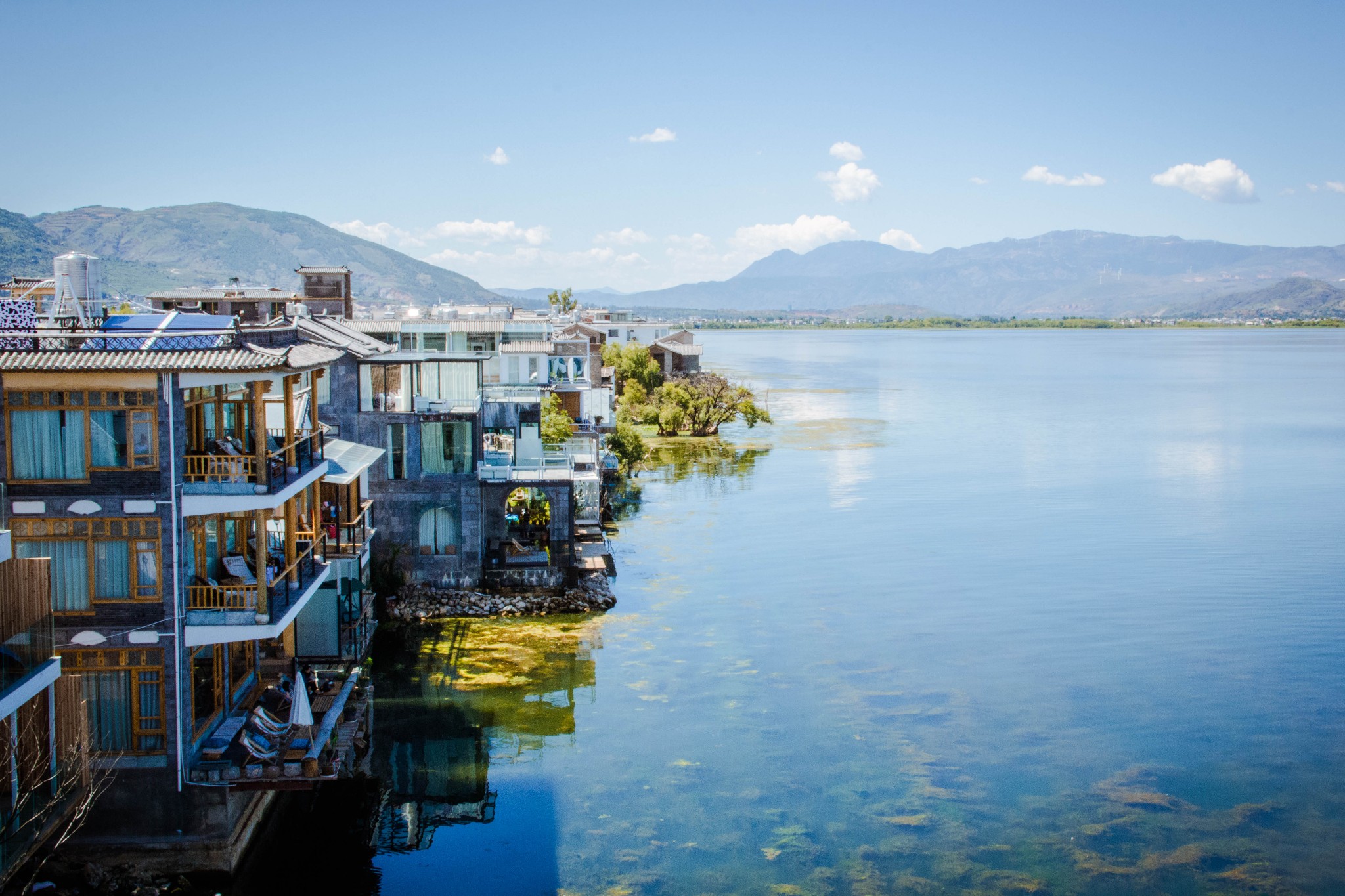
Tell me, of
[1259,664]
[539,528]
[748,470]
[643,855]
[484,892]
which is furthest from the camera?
[748,470]

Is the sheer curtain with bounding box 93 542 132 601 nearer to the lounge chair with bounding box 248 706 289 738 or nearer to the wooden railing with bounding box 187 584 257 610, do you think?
the wooden railing with bounding box 187 584 257 610

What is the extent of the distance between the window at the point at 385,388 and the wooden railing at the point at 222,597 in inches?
529

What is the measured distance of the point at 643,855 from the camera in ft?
58.0

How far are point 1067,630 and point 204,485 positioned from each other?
23.3m

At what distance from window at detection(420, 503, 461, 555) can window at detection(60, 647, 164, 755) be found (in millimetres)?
14562

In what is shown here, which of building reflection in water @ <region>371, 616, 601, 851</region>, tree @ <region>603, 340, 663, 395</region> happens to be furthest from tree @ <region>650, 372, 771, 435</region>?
building reflection in water @ <region>371, 616, 601, 851</region>

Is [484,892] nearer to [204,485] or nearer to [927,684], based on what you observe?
[204,485]

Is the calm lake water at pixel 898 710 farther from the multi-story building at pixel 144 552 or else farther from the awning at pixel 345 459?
the awning at pixel 345 459

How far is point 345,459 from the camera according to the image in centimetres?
2386

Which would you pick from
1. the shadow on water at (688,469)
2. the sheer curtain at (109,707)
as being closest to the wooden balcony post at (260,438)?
the sheer curtain at (109,707)

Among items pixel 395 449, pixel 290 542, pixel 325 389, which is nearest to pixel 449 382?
pixel 395 449

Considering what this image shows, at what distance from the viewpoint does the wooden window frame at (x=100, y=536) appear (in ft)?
48.0

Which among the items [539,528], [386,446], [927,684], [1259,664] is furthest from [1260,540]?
[386,446]

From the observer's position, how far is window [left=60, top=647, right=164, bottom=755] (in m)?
14.8
